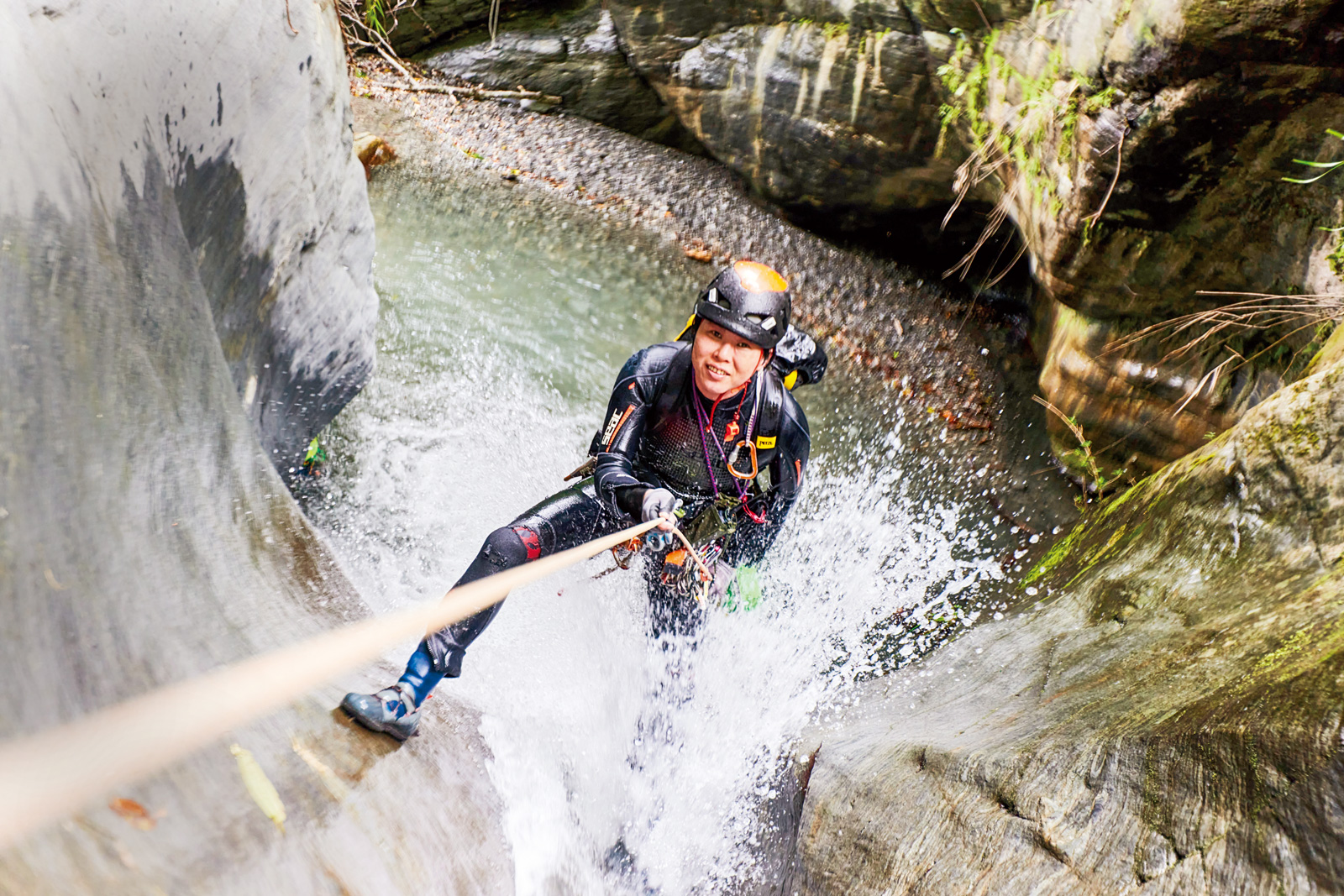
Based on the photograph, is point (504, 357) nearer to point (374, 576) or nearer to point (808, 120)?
point (374, 576)

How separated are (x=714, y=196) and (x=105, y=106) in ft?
18.3

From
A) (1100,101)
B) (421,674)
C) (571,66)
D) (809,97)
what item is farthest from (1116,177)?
(571,66)

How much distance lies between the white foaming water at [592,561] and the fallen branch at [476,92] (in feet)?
6.91

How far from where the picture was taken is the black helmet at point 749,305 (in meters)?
2.95

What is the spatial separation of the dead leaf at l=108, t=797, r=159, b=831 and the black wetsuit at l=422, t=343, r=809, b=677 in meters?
1.40

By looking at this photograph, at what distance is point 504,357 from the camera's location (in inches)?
216

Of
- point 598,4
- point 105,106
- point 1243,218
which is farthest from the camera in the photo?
point 598,4

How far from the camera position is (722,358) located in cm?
306

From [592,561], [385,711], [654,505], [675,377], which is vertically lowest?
[592,561]

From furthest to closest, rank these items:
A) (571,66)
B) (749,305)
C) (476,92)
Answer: (476,92), (571,66), (749,305)

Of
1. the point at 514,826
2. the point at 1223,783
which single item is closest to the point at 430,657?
the point at 514,826

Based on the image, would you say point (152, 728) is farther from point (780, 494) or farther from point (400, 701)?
point (780, 494)

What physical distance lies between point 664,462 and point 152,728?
224cm

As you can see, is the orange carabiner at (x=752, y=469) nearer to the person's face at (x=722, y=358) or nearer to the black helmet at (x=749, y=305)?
the person's face at (x=722, y=358)
